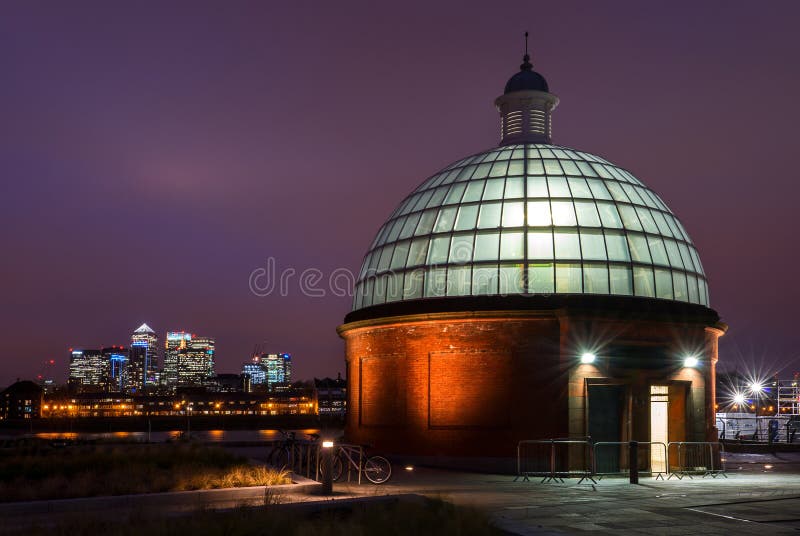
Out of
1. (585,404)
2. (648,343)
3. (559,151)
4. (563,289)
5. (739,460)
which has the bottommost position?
(739,460)

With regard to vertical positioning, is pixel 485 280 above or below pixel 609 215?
below

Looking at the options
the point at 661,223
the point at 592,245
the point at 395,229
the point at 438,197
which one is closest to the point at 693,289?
the point at 661,223

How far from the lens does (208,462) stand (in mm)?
23578

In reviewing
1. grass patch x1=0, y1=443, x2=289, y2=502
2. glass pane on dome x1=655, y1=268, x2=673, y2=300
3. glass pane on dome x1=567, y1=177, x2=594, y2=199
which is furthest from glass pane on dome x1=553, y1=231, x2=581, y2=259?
grass patch x1=0, y1=443, x2=289, y2=502

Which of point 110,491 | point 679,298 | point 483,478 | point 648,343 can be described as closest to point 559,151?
point 679,298

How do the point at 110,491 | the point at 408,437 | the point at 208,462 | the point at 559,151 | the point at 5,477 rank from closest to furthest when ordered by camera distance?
the point at 110,491
the point at 5,477
the point at 208,462
the point at 408,437
the point at 559,151

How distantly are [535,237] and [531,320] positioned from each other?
3369 millimetres

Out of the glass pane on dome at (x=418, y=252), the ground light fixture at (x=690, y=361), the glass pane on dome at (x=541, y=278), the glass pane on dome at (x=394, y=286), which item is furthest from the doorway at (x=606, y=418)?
the glass pane on dome at (x=394, y=286)

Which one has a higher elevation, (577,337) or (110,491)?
(577,337)

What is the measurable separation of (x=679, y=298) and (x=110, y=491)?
20135mm

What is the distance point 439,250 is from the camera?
2977 centimetres

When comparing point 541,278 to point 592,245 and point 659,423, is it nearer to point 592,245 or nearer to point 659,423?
point 592,245

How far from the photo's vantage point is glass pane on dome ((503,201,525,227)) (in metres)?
28.9

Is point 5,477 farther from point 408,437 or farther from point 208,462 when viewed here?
point 408,437
